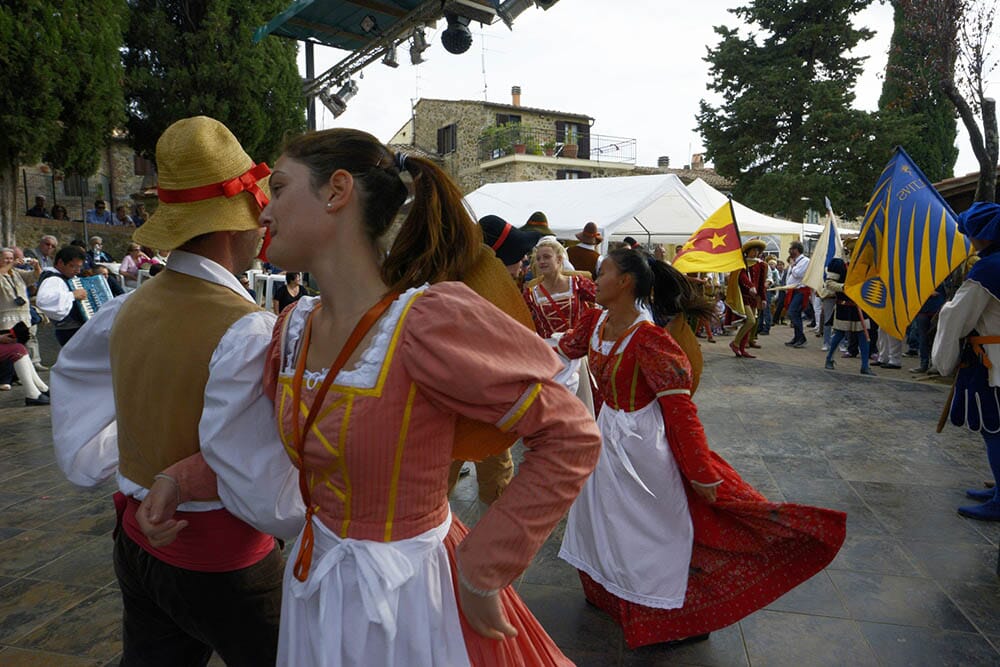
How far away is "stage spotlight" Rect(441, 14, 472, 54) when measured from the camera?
789 centimetres

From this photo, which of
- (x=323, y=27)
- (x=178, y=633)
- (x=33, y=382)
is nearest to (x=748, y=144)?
(x=323, y=27)

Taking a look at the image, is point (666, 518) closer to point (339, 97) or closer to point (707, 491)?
point (707, 491)

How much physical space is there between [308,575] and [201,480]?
366 millimetres

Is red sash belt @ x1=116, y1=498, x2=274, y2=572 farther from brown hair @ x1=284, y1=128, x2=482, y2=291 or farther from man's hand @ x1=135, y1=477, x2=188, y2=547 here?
brown hair @ x1=284, y1=128, x2=482, y2=291

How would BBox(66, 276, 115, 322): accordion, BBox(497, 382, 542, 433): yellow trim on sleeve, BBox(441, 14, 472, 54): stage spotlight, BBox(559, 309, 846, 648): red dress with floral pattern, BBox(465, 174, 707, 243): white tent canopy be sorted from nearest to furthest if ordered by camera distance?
BBox(497, 382, 542, 433): yellow trim on sleeve → BBox(559, 309, 846, 648): red dress with floral pattern → BBox(66, 276, 115, 322): accordion → BBox(441, 14, 472, 54): stage spotlight → BBox(465, 174, 707, 243): white tent canopy

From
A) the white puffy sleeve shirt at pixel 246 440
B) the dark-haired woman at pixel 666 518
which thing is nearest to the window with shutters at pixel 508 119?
the dark-haired woman at pixel 666 518

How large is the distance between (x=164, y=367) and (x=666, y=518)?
6.57 feet

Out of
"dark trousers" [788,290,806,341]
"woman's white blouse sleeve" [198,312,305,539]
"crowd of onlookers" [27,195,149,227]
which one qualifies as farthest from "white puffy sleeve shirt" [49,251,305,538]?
"crowd of onlookers" [27,195,149,227]

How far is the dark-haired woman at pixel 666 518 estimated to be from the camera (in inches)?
98.5

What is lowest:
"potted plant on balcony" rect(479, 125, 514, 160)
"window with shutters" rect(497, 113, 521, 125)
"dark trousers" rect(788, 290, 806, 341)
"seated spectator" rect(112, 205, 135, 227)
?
"dark trousers" rect(788, 290, 806, 341)

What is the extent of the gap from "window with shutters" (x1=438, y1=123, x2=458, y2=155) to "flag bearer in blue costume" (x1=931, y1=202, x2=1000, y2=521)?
32.5 metres

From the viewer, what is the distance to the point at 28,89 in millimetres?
12648

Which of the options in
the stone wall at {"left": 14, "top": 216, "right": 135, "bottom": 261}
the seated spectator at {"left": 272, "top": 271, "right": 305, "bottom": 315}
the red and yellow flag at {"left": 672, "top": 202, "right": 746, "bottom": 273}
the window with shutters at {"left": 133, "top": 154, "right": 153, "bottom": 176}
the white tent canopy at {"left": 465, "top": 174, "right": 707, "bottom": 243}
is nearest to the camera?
the seated spectator at {"left": 272, "top": 271, "right": 305, "bottom": 315}

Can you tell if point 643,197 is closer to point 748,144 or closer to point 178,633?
point 178,633
